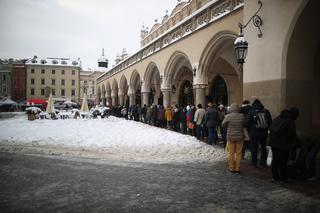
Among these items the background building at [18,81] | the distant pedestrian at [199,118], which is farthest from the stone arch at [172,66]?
the background building at [18,81]

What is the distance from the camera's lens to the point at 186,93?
2244cm

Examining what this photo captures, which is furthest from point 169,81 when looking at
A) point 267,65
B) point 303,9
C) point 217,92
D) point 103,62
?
point 103,62

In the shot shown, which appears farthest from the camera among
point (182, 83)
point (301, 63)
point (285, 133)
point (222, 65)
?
point (182, 83)

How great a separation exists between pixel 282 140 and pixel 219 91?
523 inches

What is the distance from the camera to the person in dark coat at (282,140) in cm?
528

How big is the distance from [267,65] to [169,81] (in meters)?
10.6

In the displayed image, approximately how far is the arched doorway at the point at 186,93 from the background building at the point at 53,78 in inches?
1950

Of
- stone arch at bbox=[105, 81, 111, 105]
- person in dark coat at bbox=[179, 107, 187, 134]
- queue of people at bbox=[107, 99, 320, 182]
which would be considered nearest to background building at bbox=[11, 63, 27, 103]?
stone arch at bbox=[105, 81, 111, 105]

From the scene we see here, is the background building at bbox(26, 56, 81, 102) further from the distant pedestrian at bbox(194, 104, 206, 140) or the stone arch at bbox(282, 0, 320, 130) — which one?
the stone arch at bbox(282, 0, 320, 130)

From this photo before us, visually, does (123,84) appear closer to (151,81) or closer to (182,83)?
(151,81)

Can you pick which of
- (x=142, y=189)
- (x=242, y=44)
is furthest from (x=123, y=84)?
(x=142, y=189)

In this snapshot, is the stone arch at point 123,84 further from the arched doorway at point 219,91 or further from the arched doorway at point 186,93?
the arched doorway at point 219,91

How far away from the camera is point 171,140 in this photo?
11.1 metres

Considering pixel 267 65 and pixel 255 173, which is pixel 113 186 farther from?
pixel 267 65
